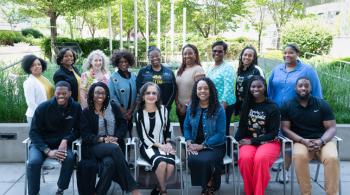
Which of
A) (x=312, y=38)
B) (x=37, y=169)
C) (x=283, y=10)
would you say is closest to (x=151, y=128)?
(x=37, y=169)

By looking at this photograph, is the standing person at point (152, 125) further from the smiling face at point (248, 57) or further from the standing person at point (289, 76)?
the standing person at point (289, 76)

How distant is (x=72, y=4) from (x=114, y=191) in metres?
14.0

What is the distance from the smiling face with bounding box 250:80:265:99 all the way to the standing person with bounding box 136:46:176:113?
109 centimetres

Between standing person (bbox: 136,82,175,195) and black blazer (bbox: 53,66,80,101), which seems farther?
black blazer (bbox: 53,66,80,101)

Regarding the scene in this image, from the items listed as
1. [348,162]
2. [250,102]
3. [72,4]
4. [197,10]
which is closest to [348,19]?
[197,10]

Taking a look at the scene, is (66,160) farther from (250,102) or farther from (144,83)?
(250,102)

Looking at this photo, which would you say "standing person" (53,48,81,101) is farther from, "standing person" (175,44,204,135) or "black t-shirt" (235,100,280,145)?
"black t-shirt" (235,100,280,145)

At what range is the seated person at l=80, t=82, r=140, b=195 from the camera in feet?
16.1

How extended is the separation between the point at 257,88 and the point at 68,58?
8.26ft

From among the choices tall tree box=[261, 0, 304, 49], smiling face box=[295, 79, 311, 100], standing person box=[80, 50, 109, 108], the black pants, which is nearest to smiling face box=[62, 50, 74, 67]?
standing person box=[80, 50, 109, 108]

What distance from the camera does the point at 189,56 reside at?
5.63 m

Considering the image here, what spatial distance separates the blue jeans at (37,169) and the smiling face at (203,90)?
167cm

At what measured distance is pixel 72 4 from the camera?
1803 centimetres

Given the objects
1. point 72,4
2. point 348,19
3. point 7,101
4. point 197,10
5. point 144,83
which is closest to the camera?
point 144,83
